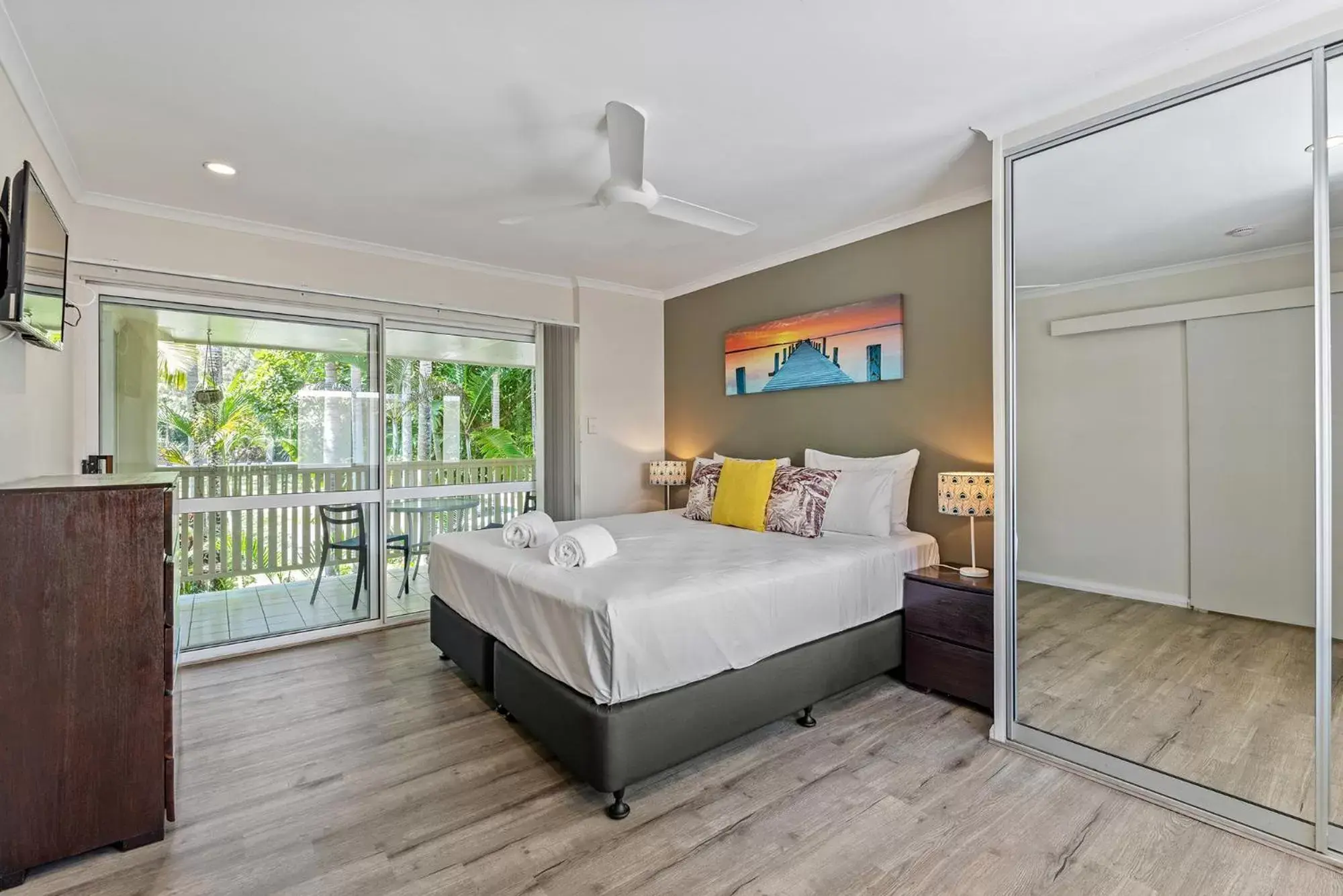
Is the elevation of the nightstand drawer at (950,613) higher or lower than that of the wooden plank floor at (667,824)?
higher

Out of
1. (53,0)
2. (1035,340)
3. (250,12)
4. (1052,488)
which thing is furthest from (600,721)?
(53,0)

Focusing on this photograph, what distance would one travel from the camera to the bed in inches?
81.3

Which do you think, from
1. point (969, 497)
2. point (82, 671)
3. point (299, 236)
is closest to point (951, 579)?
point (969, 497)

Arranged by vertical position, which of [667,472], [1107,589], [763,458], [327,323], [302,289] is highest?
[302,289]

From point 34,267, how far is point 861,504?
3.60 m

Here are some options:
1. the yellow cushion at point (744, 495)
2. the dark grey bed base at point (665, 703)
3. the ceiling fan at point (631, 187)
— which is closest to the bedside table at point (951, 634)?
the dark grey bed base at point (665, 703)

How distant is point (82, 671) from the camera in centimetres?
185

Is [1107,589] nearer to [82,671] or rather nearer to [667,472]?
[667,472]

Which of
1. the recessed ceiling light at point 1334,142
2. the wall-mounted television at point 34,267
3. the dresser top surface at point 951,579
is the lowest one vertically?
the dresser top surface at point 951,579

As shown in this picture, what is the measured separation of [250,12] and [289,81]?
1.23ft

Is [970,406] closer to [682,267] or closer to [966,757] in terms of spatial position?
[966,757]

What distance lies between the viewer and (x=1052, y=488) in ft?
8.14

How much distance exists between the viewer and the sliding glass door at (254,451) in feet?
11.4

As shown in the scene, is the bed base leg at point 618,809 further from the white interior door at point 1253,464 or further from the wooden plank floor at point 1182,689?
the white interior door at point 1253,464
